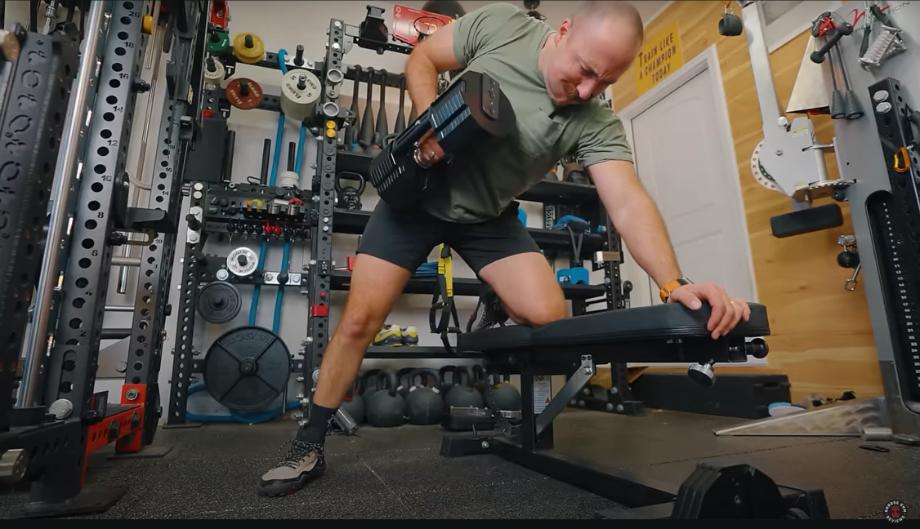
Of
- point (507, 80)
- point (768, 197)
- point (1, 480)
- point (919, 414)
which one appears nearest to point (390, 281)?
point (507, 80)

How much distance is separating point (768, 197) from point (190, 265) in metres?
3.00

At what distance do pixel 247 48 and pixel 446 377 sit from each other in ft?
6.87

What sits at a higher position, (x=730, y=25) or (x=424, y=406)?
(x=730, y=25)

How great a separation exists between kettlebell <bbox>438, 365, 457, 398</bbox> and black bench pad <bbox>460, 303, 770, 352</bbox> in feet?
3.78

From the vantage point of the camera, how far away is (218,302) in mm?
2398

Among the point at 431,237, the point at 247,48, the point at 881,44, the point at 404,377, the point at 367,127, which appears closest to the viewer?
the point at 431,237

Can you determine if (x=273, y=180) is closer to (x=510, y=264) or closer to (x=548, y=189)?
(x=548, y=189)

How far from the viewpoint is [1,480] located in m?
0.69

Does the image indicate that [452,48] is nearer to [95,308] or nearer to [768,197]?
[95,308]

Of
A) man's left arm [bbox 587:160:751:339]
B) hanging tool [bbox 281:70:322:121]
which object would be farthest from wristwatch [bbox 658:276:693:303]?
hanging tool [bbox 281:70:322:121]

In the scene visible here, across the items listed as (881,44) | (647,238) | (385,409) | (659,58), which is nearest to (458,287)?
(385,409)

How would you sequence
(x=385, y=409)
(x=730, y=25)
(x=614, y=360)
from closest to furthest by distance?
(x=614, y=360), (x=730, y=25), (x=385, y=409)

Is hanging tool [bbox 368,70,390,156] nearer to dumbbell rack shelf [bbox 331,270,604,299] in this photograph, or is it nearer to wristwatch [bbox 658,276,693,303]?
dumbbell rack shelf [bbox 331,270,604,299]

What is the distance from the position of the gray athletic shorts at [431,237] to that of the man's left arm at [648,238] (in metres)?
0.30
